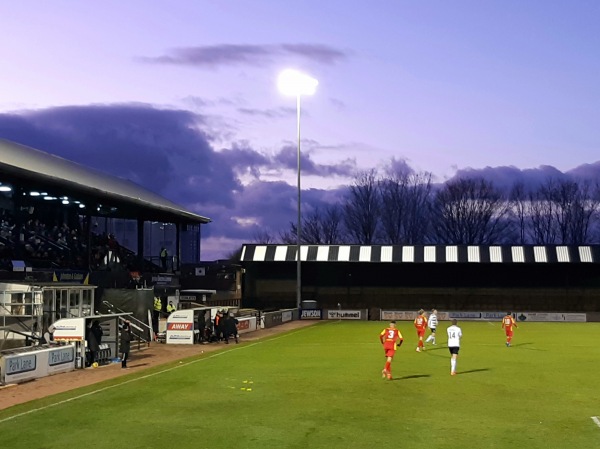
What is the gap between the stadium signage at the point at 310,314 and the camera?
6838 cm

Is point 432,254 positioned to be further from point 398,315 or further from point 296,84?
point 296,84

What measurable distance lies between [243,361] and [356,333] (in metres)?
20.2

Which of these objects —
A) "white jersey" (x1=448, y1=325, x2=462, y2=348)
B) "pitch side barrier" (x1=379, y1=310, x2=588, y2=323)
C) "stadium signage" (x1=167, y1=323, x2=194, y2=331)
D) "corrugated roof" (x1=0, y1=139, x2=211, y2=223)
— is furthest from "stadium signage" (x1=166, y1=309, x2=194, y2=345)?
"pitch side barrier" (x1=379, y1=310, x2=588, y2=323)

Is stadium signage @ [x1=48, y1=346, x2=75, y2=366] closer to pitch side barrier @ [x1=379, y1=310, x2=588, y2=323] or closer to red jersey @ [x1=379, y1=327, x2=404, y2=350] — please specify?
red jersey @ [x1=379, y1=327, x2=404, y2=350]

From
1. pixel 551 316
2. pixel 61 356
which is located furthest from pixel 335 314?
pixel 61 356

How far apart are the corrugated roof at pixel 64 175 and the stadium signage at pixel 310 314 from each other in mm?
14424

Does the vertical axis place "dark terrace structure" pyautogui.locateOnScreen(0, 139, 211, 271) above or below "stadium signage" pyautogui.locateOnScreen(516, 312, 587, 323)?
above

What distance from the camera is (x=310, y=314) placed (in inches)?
2699

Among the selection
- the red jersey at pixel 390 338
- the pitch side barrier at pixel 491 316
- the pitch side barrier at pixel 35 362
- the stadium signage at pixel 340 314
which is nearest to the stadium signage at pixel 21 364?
the pitch side barrier at pixel 35 362

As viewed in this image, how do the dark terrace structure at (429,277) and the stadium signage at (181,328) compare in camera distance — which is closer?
the stadium signage at (181,328)

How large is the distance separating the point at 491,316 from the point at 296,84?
1192 inches

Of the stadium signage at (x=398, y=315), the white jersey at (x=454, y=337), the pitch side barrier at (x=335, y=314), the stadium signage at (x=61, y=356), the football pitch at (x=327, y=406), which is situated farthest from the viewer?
the pitch side barrier at (x=335, y=314)

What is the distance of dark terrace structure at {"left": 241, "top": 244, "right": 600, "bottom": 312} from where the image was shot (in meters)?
71.8

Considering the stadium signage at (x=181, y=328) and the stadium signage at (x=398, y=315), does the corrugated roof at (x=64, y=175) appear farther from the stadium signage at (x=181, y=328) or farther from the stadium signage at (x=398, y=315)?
the stadium signage at (x=398, y=315)
